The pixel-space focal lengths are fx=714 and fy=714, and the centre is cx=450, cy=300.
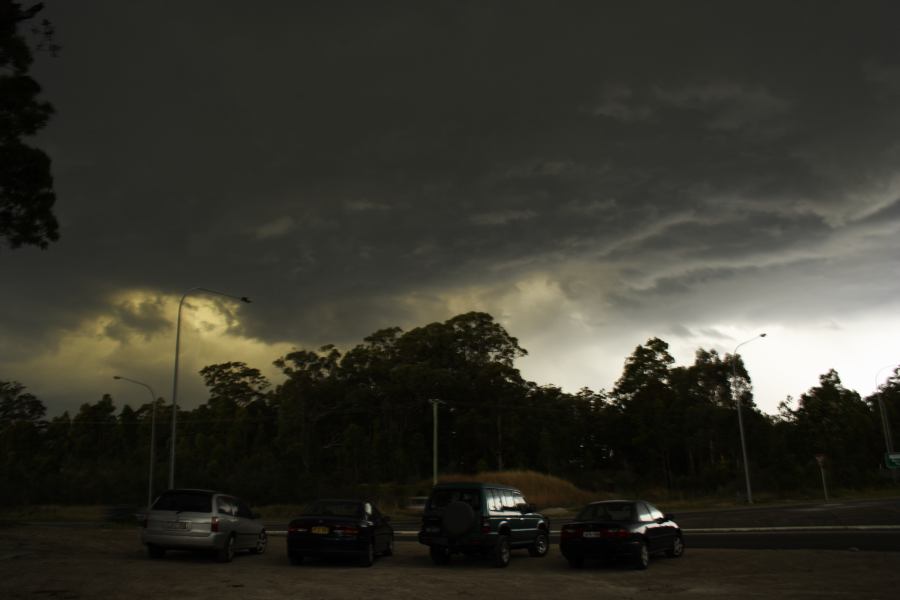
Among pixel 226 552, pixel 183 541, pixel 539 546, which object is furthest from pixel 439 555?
pixel 183 541

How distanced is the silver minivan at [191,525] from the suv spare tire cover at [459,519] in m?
5.17

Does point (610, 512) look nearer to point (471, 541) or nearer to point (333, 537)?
point (471, 541)

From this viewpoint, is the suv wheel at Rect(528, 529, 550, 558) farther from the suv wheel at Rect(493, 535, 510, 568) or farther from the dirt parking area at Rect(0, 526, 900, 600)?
the suv wheel at Rect(493, 535, 510, 568)

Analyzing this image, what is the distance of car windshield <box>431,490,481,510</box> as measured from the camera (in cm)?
1708

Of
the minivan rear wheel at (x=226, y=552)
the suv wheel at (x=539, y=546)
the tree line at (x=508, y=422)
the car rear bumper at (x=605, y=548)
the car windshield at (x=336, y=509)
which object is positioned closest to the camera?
the car rear bumper at (x=605, y=548)

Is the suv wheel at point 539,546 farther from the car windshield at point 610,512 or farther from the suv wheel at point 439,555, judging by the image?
the suv wheel at point 439,555

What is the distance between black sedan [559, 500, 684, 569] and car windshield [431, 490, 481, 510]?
7.10 feet

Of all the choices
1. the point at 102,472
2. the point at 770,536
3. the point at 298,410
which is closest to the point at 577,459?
the point at 298,410

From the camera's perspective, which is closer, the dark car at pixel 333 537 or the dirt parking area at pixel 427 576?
the dirt parking area at pixel 427 576

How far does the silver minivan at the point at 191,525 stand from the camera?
16234 mm

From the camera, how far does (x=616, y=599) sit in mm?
11922

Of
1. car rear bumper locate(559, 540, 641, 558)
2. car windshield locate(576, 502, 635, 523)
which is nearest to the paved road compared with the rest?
car windshield locate(576, 502, 635, 523)

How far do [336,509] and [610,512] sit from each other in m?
6.56

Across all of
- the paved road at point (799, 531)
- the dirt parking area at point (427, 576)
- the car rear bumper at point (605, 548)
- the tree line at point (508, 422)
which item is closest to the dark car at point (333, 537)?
the dirt parking area at point (427, 576)
